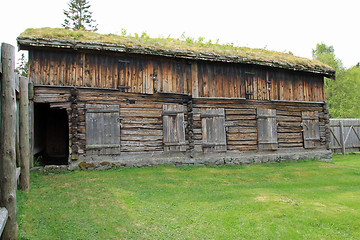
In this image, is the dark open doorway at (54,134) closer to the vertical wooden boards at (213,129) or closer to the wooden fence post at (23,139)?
the wooden fence post at (23,139)

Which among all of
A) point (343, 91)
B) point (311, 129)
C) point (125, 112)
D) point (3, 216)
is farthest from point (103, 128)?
point (343, 91)

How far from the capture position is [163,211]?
6.37 metres

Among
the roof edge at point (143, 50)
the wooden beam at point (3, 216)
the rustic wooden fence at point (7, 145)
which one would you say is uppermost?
the roof edge at point (143, 50)

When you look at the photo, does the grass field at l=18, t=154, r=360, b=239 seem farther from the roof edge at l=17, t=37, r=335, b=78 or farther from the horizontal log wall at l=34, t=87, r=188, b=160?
the roof edge at l=17, t=37, r=335, b=78

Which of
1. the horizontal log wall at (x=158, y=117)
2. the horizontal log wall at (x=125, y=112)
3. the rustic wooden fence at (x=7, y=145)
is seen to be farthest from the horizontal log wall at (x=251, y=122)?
the rustic wooden fence at (x=7, y=145)

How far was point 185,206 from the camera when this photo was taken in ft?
22.2

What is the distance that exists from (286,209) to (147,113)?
6.79 meters

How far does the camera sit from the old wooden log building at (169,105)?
10453mm

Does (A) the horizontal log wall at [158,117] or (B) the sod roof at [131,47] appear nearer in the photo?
(B) the sod roof at [131,47]

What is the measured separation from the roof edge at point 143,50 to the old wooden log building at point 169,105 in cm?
4

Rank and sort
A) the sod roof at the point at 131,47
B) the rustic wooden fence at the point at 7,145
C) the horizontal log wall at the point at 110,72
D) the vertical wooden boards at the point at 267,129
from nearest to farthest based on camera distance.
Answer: the rustic wooden fence at the point at 7,145 → the sod roof at the point at 131,47 → the horizontal log wall at the point at 110,72 → the vertical wooden boards at the point at 267,129

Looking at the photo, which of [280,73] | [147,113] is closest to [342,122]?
[280,73]

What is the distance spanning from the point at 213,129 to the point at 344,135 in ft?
37.7

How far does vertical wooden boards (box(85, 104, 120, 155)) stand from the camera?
10.6 meters
